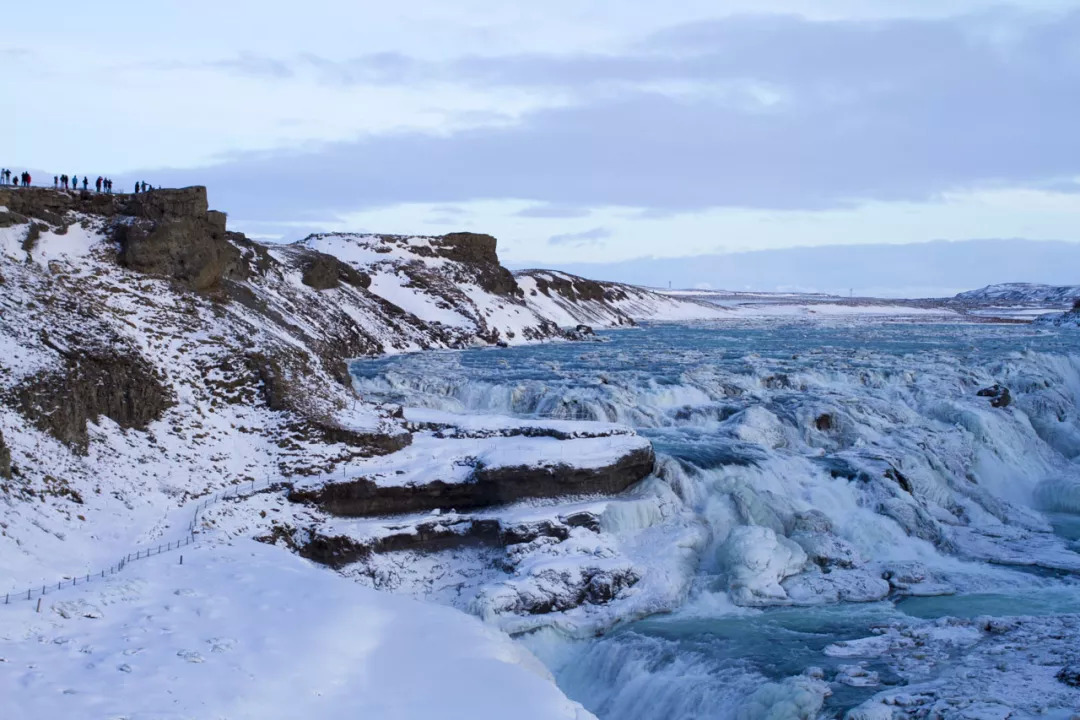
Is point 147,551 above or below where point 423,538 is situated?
above

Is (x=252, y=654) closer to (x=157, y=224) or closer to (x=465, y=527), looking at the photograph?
(x=465, y=527)

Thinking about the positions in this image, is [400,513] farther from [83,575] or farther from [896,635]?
[896,635]

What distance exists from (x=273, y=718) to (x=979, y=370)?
38.0 metres

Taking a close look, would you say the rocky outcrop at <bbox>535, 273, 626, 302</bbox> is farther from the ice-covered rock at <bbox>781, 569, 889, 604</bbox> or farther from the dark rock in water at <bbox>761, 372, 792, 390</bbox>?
the ice-covered rock at <bbox>781, 569, 889, 604</bbox>

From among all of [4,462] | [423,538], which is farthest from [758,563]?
[4,462]

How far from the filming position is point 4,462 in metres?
17.0

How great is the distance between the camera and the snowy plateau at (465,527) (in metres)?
12.6

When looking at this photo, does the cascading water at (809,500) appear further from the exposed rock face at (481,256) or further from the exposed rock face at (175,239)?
the exposed rock face at (481,256)

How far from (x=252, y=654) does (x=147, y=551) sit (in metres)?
5.58

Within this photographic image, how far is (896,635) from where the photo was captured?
607 inches

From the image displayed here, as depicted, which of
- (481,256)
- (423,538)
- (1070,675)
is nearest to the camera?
(1070,675)

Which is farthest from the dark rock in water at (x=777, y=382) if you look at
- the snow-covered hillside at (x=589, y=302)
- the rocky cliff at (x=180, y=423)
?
the snow-covered hillside at (x=589, y=302)

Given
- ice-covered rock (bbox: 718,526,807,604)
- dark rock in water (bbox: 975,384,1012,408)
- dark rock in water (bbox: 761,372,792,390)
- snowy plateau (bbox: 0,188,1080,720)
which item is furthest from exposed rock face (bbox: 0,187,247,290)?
dark rock in water (bbox: 975,384,1012,408)

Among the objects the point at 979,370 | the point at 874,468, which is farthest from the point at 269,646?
the point at 979,370
